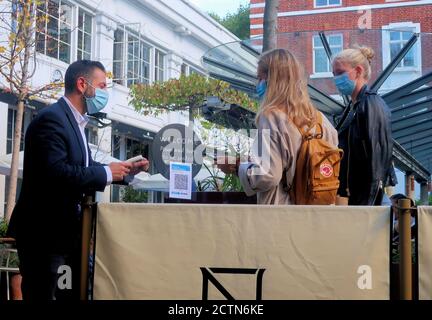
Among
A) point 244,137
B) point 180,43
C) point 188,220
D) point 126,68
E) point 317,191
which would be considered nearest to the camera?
point 188,220

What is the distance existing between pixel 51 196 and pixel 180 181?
100 cm

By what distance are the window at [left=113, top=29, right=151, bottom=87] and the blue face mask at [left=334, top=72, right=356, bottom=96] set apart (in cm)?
1674

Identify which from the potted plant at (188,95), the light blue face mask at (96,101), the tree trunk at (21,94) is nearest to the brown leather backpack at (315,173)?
the light blue face mask at (96,101)

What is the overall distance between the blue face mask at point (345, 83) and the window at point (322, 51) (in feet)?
15.7

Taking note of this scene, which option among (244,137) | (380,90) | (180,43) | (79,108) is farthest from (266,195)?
(180,43)

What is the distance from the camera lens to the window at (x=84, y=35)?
19359 millimetres

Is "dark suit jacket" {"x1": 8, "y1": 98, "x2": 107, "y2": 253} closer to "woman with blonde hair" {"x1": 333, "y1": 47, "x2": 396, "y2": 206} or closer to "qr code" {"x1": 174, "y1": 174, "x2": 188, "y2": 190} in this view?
"qr code" {"x1": 174, "y1": 174, "x2": 188, "y2": 190}

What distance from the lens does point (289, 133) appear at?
317cm

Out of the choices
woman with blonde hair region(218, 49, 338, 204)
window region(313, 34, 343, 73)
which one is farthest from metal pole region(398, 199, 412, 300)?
window region(313, 34, 343, 73)

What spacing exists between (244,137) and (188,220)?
677 centimetres

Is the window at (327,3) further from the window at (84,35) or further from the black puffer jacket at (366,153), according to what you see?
the black puffer jacket at (366,153)

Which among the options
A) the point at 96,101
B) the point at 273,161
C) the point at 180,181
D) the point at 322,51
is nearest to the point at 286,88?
the point at 273,161

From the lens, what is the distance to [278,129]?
318 centimetres
